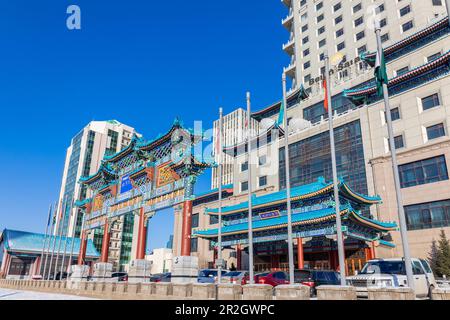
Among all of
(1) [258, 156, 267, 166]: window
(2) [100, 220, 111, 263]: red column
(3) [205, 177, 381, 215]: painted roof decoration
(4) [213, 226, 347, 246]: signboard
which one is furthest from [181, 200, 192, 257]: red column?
(1) [258, 156, 267, 166]: window

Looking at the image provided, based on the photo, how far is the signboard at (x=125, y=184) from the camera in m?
32.3

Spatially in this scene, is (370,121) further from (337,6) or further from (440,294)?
(440,294)

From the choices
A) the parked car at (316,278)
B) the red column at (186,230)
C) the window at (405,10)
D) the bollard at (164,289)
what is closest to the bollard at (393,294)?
the parked car at (316,278)

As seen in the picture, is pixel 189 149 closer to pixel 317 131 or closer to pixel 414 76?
pixel 317 131

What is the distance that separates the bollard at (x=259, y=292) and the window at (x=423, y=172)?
26653 millimetres

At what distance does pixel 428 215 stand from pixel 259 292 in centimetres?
2619

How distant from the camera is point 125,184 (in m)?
32.8

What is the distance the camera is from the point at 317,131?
42.2m

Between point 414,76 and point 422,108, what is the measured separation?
11.4 feet

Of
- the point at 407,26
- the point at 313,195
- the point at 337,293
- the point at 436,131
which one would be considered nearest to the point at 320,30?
the point at 407,26

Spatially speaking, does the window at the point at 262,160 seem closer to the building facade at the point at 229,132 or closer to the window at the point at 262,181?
the window at the point at 262,181

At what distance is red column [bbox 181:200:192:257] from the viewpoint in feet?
75.5

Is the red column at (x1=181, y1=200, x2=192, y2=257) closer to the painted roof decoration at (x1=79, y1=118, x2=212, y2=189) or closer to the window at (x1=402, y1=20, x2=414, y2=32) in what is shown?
the painted roof decoration at (x1=79, y1=118, x2=212, y2=189)
